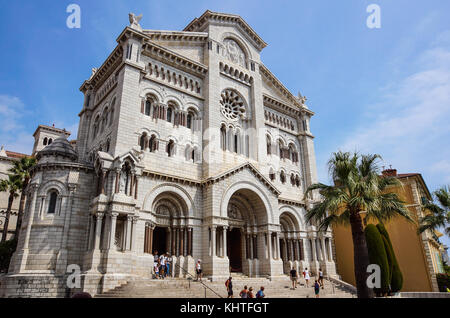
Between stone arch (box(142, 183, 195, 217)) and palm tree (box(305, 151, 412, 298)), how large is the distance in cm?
940

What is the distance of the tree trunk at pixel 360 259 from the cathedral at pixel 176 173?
1024cm

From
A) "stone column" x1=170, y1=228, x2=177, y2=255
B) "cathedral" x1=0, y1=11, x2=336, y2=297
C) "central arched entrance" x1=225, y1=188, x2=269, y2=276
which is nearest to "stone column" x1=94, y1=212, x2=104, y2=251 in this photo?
"cathedral" x1=0, y1=11, x2=336, y2=297

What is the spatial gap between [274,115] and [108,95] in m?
17.6

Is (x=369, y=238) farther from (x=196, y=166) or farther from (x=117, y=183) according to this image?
(x=117, y=183)

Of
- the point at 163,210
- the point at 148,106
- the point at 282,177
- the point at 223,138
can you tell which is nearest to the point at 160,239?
the point at 163,210

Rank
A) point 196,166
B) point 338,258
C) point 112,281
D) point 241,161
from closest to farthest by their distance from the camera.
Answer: point 112,281 → point 196,166 → point 241,161 → point 338,258

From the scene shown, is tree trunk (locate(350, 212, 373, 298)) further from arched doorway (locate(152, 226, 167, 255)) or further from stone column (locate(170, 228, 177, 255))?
arched doorway (locate(152, 226, 167, 255))

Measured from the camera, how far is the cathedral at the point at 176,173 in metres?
20.5

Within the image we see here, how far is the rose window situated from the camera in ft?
104

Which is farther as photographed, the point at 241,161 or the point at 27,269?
the point at 241,161

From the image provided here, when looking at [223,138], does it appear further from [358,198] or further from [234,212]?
[358,198]

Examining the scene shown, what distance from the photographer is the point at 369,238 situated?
20969 millimetres
